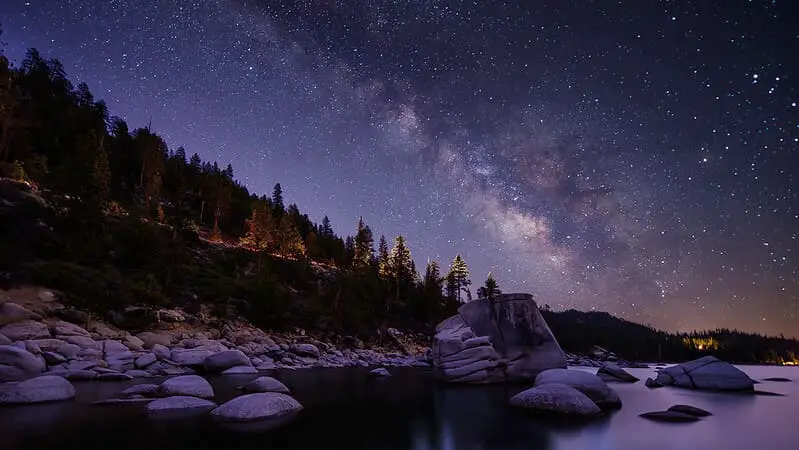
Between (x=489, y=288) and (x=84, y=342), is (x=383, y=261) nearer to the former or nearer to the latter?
(x=489, y=288)

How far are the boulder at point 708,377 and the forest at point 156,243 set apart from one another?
1588 inches

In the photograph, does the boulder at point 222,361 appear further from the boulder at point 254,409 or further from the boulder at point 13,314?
the boulder at point 254,409

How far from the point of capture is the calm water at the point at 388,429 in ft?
31.0

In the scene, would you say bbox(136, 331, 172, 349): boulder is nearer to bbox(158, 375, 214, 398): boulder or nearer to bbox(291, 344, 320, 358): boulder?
bbox(291, 344, 320, 358): boulder

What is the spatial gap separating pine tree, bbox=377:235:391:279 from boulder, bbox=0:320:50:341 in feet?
234

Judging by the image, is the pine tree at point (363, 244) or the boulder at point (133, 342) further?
the pine tree at point (363, 244)

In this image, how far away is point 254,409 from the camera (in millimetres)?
12672

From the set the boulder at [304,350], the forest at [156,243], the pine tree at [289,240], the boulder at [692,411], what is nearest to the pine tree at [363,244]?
the forest at [156,243]

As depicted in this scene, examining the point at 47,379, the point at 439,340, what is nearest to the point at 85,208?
the point at 47,379

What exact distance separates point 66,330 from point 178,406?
18.7 m

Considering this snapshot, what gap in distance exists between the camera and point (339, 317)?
61062mm

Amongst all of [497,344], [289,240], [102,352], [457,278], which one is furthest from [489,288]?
[102,352]

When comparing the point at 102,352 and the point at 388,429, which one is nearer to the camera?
the point at 388,429

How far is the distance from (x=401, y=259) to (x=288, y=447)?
89.4m
